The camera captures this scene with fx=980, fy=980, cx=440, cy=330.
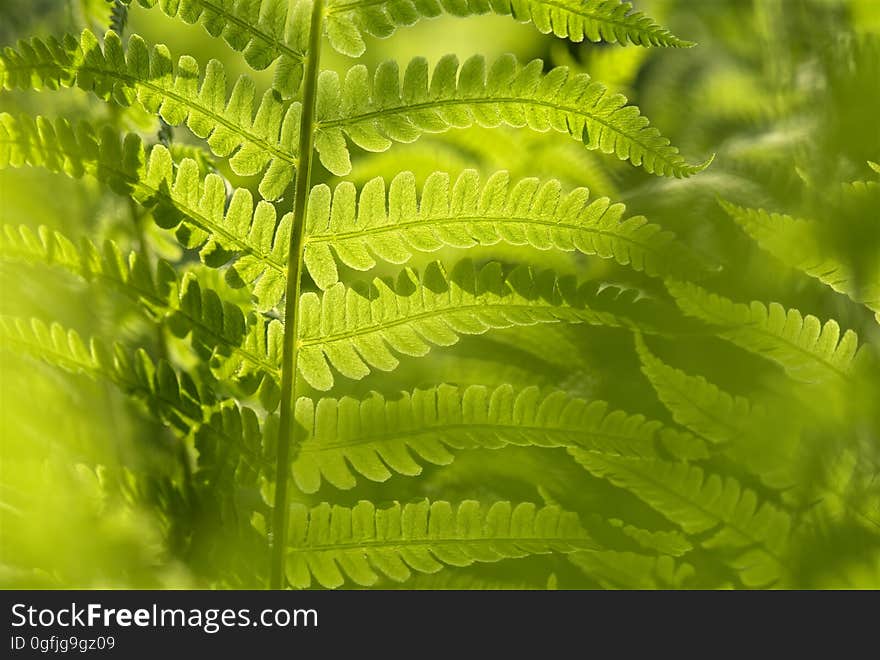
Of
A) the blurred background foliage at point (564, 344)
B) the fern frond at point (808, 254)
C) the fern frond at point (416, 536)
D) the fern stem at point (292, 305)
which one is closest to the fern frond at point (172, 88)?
the fern stem at point (292, 305)

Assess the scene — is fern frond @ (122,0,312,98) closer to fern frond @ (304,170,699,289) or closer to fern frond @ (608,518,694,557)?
fern frond @ (304,170,699,289)

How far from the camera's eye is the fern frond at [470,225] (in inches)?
39.2

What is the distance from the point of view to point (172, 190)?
969mm

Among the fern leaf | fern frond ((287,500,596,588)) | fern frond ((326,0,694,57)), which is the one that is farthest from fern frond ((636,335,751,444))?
fern frond ((326,0,694,57))

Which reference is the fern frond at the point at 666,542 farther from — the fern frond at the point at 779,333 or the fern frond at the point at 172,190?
the fern frond at the point at 172,190

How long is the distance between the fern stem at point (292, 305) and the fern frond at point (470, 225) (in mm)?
25

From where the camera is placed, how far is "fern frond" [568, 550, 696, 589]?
1110 mm

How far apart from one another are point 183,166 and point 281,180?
10cm

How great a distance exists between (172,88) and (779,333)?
2.54 feet

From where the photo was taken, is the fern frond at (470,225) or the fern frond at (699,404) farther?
the fern frond at (699,404)

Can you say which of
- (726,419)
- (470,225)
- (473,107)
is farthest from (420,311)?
(726,419)

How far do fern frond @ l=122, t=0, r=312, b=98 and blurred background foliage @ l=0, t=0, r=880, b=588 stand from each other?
0.96 feet

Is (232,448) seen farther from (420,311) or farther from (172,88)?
(172,88)
